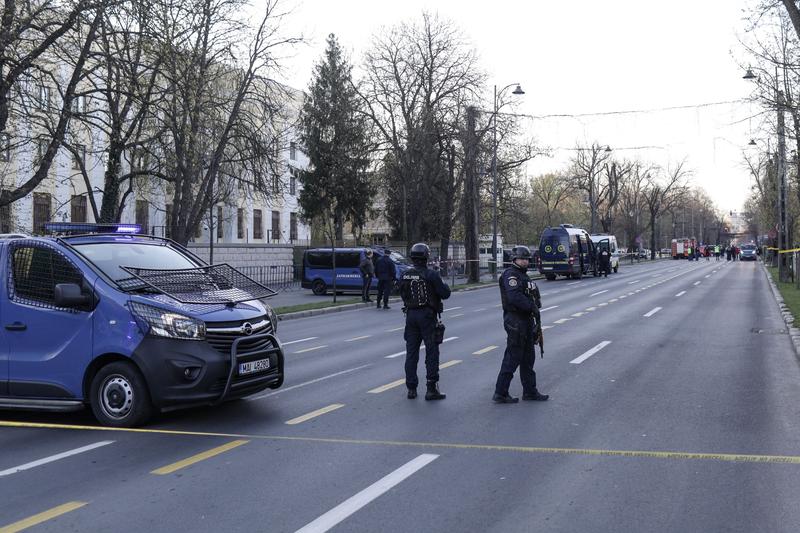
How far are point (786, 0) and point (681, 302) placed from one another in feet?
35.1

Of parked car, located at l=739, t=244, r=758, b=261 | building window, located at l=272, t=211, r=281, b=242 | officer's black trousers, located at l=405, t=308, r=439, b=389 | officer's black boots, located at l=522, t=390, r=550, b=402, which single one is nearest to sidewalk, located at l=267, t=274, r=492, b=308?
officer's black trousers, located at l=405, t=308, r=439, b=389

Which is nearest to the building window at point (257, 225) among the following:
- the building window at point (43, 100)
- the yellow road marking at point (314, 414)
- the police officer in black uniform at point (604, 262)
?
the police officer in black uniform at point (604, 262)

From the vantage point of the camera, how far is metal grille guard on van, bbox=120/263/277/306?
25.4 feet

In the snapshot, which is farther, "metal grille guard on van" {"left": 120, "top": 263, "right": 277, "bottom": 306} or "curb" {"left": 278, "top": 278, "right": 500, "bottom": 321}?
"curb" {"left": 278, "top": 278, "right": 500, "bottom": 321}

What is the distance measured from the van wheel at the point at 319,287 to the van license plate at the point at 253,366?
23781 millimetres

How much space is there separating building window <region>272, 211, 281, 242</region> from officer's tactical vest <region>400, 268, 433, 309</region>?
5306 centimetres

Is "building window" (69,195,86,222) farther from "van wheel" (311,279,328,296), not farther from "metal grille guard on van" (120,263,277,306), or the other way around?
"metal grille guard on van" (120,263,277,306)

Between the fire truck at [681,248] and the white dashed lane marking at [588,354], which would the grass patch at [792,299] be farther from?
the fire truck at [681,248]

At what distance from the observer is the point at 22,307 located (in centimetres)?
783

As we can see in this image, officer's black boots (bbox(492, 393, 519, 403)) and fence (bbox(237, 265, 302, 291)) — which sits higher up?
fence (bbox(237, 265, 302, 291))

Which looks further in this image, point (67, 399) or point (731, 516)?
point (67, 399)

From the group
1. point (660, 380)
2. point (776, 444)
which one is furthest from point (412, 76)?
point (776, 444)

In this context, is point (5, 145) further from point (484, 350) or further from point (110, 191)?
point (484, 350)

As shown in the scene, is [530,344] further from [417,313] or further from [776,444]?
[776,444]
